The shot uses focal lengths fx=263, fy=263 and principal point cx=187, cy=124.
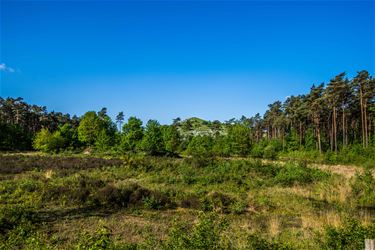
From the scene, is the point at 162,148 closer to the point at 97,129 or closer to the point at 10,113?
the point at 97,129

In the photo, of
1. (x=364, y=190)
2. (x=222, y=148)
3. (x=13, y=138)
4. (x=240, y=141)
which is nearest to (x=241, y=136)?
(x=240, y=141)

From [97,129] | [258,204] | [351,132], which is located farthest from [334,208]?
[351,132]

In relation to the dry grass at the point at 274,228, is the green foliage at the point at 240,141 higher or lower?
higher

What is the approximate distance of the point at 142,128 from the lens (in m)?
46.3

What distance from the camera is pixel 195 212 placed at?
37.0 ft

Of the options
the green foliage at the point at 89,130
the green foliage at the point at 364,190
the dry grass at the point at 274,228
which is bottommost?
the dry grass at the point at 274,228

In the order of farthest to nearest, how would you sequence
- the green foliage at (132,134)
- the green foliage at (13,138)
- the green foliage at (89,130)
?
1. the green foliage at (89,130)
2. the green foliage at (13,138)
3. the green foliage at (132,134)

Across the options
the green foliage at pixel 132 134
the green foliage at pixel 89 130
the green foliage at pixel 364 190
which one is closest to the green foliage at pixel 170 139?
the green foliage at pixel 132 134

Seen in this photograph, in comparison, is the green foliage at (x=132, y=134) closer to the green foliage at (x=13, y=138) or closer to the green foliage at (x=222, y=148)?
the green foliage at (x=222, y=148)

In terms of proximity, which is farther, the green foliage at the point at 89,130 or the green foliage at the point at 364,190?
the green foliage at the point at 89,130

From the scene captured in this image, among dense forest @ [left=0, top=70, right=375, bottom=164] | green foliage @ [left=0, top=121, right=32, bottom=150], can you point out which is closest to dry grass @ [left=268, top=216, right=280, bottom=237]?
dense forest @ [left=0, top=70, right=375, bottom=164]

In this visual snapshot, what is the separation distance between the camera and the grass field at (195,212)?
5.71 m

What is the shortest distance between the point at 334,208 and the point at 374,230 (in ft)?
22.8

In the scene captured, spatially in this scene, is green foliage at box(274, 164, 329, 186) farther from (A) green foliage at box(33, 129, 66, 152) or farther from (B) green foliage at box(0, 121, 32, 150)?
(B) green foliage at box(0, 121, 32, 150)
